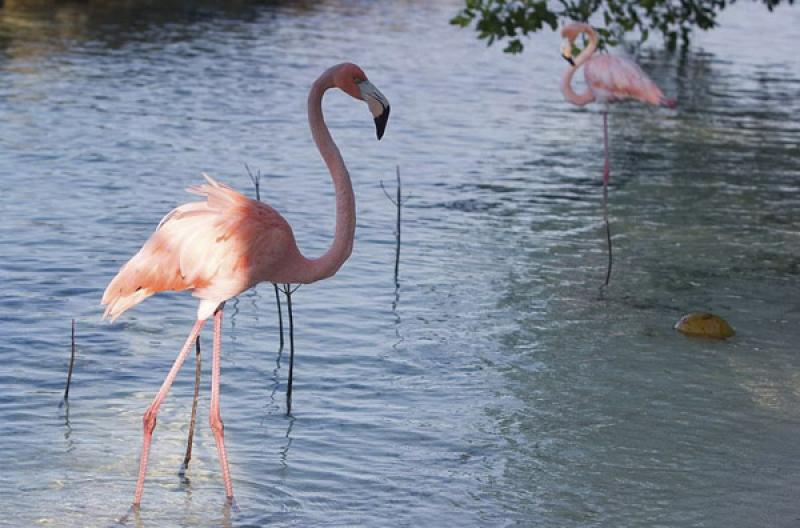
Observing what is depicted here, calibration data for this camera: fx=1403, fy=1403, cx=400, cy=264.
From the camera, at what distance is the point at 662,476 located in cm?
709

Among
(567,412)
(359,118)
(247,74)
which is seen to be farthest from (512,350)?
(247,74)

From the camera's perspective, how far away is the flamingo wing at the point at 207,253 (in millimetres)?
6320

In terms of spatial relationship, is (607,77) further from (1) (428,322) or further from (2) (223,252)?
(2) (223,252)

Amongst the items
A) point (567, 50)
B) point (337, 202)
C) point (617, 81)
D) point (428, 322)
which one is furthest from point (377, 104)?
point (567, 50)

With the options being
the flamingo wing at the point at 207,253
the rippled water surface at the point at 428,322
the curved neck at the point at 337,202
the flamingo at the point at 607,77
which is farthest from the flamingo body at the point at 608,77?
the flamingo wing at the point at 207,253

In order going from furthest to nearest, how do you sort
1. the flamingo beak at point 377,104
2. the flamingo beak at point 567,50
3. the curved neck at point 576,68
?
1. the curved neck at point 576,68
2. the flamingo beak at point 567,50
3. the flamingo beak at point 377,104

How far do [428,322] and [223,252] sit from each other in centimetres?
360

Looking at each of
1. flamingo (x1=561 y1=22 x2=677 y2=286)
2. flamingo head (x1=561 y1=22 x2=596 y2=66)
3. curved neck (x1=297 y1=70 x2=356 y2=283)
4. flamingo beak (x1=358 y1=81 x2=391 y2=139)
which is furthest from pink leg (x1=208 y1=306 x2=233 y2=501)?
flamingo head (x1=561 y1=22 x2=596 y2=66)

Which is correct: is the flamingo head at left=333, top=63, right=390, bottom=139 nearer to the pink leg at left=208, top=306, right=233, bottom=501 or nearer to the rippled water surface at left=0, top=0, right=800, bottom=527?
the pink leg at left=208, top=306, right=233, bottom=501

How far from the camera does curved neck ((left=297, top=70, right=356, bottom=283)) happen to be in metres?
6.33

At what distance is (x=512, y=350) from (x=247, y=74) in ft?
47.6

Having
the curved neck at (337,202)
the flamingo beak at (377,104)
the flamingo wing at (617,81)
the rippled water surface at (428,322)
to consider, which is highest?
the flamingo beak at (377,104)

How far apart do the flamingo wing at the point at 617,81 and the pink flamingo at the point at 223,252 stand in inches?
370

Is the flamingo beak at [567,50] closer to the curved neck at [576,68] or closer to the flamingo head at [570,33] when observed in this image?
the flamingo head at [570,33]
